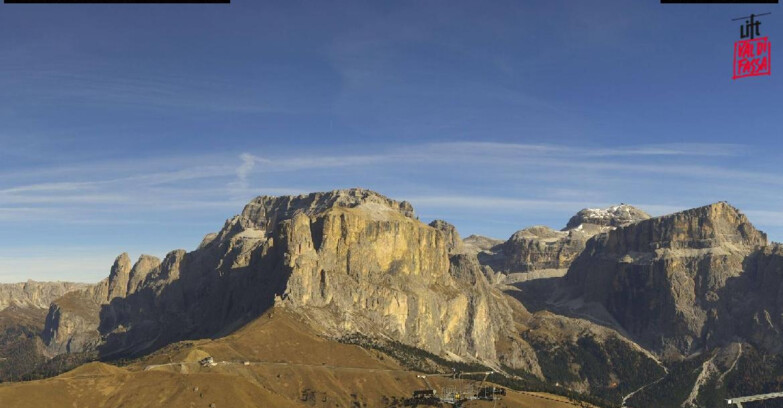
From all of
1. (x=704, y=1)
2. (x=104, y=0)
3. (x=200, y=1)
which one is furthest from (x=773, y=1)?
(x=104, y=0)

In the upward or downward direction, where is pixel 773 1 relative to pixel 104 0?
upward

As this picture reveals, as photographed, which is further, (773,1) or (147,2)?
(773,1)

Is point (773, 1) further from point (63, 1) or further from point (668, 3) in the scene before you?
point (63, 1)

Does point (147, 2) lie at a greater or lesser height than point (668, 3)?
lesser

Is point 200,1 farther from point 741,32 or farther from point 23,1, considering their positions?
point 741,32

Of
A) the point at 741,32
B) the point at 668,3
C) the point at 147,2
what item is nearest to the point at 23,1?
the point at 147,2

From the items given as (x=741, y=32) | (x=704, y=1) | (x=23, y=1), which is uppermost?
(x=741, y=32)

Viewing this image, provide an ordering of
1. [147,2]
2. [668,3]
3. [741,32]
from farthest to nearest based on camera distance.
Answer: [741,32], [668,3], [147,2]

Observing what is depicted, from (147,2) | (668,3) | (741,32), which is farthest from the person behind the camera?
(741,32)

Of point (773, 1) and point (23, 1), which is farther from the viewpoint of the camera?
point (773, 1)
